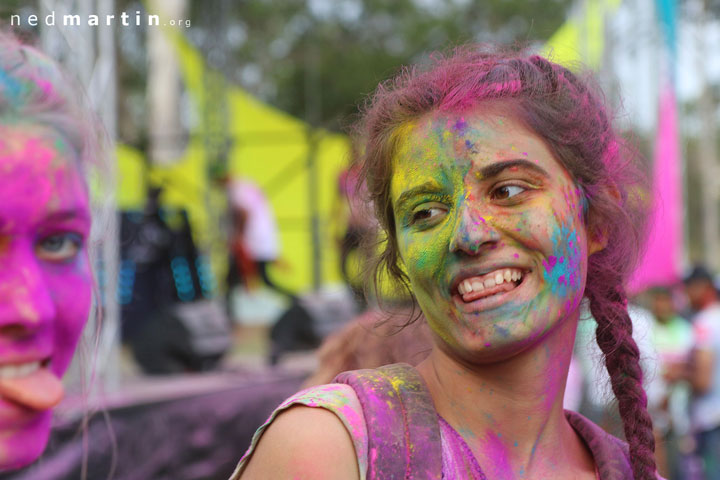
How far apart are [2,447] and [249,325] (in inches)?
308

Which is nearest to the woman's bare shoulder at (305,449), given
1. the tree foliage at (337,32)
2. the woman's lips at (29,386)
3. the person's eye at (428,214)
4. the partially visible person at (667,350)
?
the person's eye at (428,214)

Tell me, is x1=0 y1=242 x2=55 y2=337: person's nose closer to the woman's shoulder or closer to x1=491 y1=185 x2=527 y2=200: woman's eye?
the woman's shoulder

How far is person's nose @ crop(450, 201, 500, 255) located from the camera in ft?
3.62

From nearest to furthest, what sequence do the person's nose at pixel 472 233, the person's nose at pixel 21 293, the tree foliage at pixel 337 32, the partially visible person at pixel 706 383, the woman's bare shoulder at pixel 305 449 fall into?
the woman's bare shoulder at pixel 305 449 < the person's nose at pixel 472 233 < the person's nose at pixel 21 293 < the partially visible person at pixel 706 383 < the tree foliage at pixel 337 32

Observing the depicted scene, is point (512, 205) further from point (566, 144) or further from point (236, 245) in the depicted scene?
point (236, 245)

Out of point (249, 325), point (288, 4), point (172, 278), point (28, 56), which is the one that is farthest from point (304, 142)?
point (288, 4)

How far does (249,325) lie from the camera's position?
9.01 metres

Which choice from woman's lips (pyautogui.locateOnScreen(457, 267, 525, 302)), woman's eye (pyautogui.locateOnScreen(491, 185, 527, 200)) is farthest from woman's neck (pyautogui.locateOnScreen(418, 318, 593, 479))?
woman's eye (pyautogui.locateOnScreen(491, 185, 527, 200))

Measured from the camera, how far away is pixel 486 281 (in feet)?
3.68

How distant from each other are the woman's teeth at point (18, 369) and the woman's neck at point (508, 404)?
25.4 inches

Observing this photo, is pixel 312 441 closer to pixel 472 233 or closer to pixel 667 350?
pixel 472 233

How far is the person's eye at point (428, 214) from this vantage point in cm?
117

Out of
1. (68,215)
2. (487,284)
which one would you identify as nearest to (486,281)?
(487,284)

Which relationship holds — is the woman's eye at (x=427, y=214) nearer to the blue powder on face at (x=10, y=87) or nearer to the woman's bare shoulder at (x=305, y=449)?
the woman's bare shoulder at (x=305, y=449)
